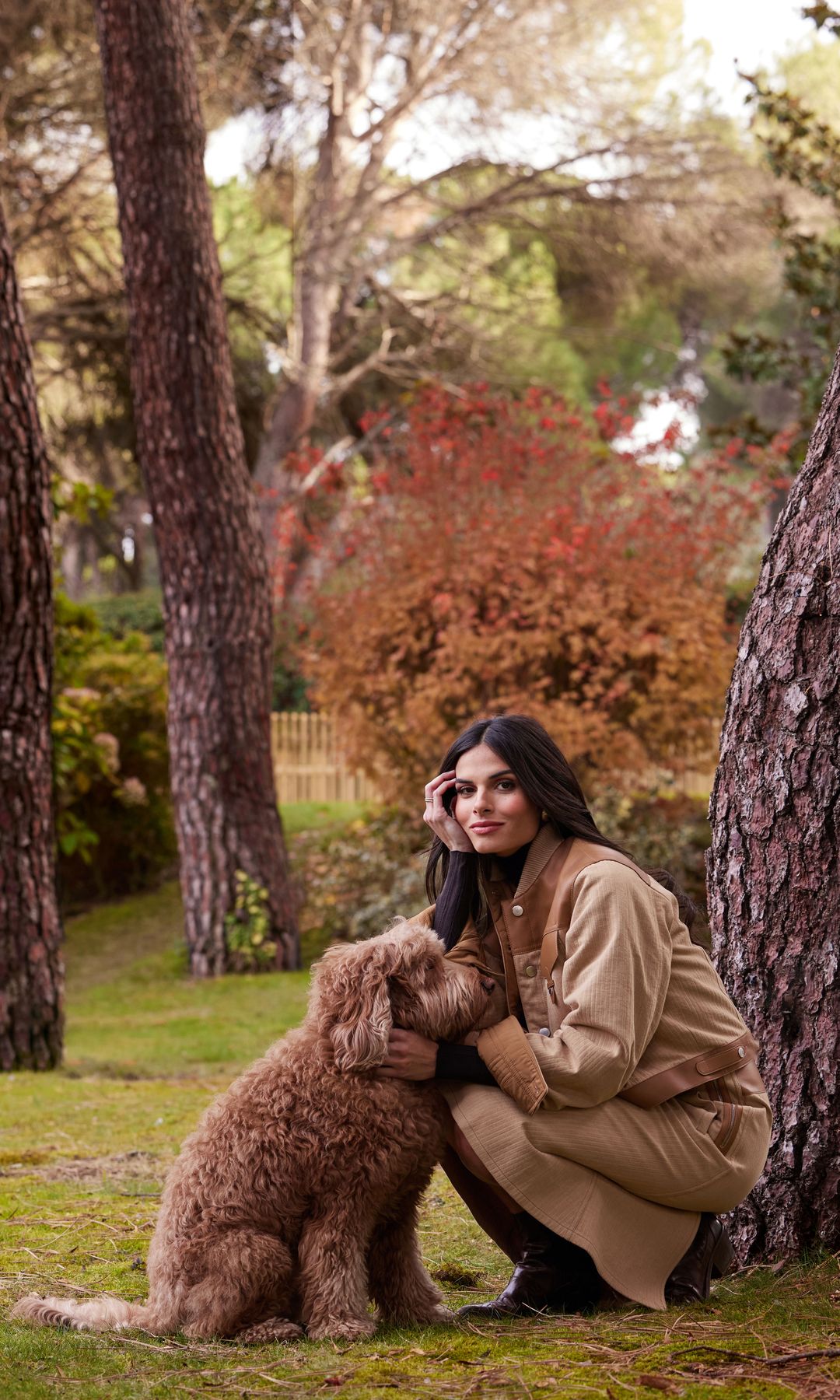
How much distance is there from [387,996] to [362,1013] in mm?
70

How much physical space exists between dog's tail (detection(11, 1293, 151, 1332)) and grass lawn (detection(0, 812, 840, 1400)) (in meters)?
0.04

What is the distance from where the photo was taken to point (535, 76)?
1847 cm

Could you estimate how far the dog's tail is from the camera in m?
3.14

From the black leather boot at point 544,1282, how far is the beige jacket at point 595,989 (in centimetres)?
40

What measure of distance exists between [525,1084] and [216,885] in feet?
25.6

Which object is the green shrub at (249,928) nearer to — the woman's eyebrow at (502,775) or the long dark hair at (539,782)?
the long dark hair at (539,782)

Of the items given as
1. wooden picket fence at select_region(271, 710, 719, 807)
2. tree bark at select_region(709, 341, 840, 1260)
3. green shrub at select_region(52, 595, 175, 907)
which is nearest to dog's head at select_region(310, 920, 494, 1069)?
tree bark at select_region(709, 341, 840, 1260)

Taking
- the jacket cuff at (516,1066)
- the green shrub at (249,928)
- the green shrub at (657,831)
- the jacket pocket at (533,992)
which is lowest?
the green shrub at (249,928)

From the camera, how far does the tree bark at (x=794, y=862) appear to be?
3.53 m

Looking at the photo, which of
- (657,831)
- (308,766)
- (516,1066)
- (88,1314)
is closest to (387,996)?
(516,1066)

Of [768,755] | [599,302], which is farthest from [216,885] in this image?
[599,302]

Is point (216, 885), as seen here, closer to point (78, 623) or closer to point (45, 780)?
point (78, 623)

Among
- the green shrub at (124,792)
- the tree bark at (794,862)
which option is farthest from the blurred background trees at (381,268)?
the tree bark at (794,862)

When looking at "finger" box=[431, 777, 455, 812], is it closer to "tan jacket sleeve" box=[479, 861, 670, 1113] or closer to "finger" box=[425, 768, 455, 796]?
"finger" box=[425, 768, 455, 796]
